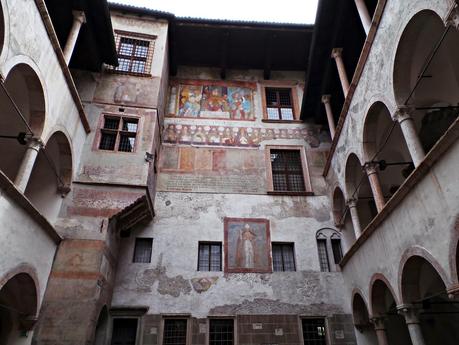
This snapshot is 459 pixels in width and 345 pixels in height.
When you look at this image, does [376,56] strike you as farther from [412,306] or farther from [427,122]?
[412,306]

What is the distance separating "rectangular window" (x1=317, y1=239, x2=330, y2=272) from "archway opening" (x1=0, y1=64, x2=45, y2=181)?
915 cm

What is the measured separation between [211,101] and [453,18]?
418 inches

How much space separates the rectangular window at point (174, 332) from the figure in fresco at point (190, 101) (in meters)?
7.84

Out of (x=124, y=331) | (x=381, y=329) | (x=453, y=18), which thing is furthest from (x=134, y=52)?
(x=381, y=329)

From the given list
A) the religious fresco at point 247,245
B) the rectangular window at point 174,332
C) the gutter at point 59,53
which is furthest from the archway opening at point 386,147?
the gutter at point 59,53

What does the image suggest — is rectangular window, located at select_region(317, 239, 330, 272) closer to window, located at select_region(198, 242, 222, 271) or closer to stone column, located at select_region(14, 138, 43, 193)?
window, located at select_region(198, 242, 222, 271)

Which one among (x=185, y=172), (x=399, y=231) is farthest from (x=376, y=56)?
(x=185, y=172)

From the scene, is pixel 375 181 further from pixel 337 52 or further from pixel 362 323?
pixel 337 52

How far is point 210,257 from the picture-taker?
11.2 meters

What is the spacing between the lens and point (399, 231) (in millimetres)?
6812

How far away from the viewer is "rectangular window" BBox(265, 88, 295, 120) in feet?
48.2

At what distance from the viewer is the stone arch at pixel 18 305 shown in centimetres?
733

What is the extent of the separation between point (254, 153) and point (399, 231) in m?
7.21

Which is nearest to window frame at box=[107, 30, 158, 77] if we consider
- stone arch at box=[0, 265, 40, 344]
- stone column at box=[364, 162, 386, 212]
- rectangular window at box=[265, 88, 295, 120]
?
rectangular window at box=[265, 88, 295, 120]
